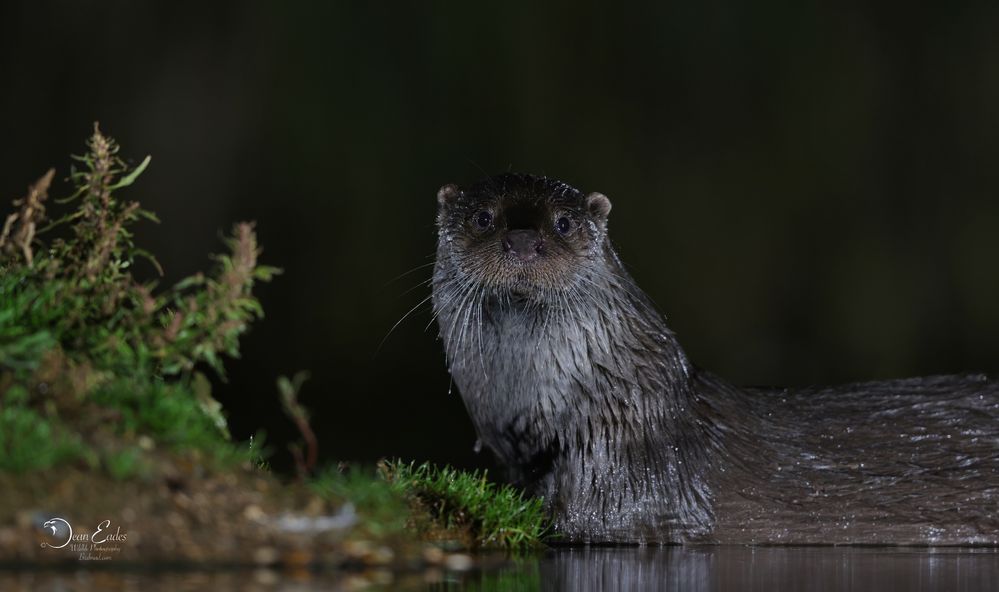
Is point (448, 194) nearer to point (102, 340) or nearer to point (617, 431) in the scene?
point (617, 431)

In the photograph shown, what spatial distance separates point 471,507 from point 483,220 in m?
1.12

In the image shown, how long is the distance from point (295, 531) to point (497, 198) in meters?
1.93

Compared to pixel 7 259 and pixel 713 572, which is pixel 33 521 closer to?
pixel 7 259

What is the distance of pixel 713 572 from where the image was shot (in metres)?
3.95

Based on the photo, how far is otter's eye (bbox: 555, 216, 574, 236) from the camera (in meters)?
4.95

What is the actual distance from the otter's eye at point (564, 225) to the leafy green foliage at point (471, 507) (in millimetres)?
945

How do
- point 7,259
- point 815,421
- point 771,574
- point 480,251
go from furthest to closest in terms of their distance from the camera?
point 815,421 < point 480,251 < point 7,259 < point 771,574

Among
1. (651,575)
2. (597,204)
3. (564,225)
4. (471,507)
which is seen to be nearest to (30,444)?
(471,507)

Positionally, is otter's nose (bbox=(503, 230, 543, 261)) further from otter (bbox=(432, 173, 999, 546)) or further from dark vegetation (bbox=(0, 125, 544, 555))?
dark vegetation (bbox=(0, 125, 544, 555))

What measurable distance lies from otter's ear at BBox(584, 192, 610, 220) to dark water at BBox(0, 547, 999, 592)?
121 centimetres

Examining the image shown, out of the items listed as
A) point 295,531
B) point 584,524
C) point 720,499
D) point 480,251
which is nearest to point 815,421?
point 720,499

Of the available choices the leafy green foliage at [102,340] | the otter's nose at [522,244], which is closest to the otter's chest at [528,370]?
the otter's nose at [522,244]

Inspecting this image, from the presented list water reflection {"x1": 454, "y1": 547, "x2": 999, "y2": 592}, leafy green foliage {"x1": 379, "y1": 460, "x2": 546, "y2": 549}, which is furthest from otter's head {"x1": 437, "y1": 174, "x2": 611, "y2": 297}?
water reflection {"x1": 454, "y1": 547, "x2": 999, "y2": 592}

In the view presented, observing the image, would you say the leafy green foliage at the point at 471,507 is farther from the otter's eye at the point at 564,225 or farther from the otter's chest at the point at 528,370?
the otter's eye at the point at 564,225
